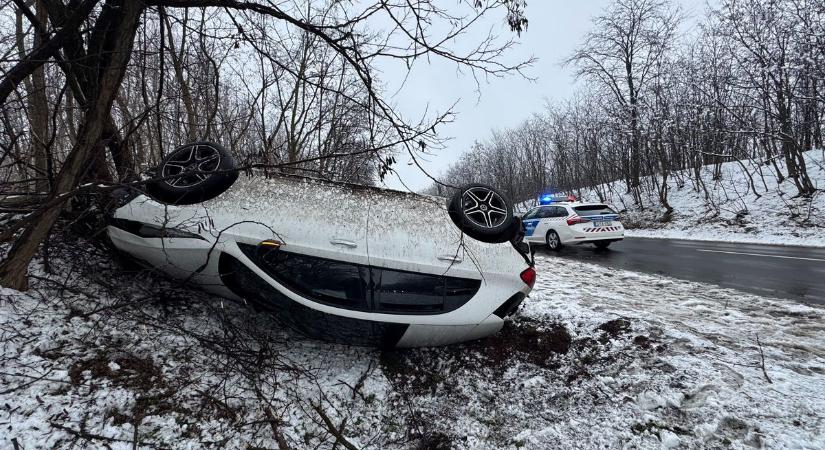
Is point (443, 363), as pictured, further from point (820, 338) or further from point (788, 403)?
point (820, 338)

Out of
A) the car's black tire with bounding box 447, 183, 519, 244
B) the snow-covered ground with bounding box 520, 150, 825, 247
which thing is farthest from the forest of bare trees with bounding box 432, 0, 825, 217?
the car's black tire with bounding box 447, 183, 519, 244

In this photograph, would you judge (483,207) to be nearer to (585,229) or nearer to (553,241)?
(585,229)

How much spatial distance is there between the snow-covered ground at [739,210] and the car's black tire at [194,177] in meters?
15.3

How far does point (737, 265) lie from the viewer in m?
7.29

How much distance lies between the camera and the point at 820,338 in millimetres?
3318

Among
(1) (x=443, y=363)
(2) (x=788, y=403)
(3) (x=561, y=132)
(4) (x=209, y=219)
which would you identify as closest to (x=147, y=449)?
(4) (x=209, y=219)

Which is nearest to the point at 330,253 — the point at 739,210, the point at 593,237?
the point at 593,237

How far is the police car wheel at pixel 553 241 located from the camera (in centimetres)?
1061

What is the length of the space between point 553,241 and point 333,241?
942 centimetres

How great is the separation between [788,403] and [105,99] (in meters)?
5.64

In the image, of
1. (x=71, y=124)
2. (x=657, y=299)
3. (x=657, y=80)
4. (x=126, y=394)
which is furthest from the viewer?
(x=657, y=80)

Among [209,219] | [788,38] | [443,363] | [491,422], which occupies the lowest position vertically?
[491,422]

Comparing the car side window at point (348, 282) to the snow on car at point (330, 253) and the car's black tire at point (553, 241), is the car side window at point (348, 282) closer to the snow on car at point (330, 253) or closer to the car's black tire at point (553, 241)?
the snow on car at point (330, 253)

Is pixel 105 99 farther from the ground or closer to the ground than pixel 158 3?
closer to the ground
